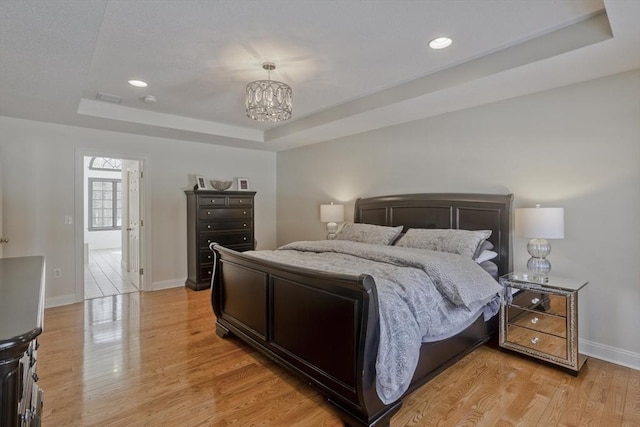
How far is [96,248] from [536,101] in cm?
1070

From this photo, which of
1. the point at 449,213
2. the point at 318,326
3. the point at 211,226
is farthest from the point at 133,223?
the point at 449,213

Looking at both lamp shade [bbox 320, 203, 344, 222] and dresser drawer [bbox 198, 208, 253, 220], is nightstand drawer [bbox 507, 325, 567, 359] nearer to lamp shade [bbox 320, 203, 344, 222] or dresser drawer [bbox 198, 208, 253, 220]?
lamp shade [bbox 320, 203, 344, 222]

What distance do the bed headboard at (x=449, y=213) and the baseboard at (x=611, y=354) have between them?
0.84 m

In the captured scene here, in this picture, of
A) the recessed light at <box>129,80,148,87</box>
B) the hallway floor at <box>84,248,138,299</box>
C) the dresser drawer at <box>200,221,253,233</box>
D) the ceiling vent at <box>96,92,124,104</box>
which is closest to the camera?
the recessed light at <box>129,80,148,87</box>

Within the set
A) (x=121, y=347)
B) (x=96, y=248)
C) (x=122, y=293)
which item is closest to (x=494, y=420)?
(x=121, y=347)

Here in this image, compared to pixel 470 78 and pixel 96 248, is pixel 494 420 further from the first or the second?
pixel 96 248

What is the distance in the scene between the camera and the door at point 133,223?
16.8 ft

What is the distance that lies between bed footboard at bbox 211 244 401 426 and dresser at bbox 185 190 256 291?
220 cm

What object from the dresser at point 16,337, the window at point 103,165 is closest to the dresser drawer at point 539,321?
the dresser at point 16,337

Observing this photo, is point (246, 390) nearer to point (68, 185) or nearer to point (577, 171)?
point (577, 171)

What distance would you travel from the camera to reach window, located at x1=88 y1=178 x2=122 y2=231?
9.36 meters

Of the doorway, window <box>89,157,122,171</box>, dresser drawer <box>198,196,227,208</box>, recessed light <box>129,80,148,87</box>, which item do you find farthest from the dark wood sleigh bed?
window <box>89,157,122,171</box>

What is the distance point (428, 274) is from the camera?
2.37m

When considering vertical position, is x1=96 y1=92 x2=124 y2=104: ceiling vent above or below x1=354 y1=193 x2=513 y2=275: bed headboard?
above
